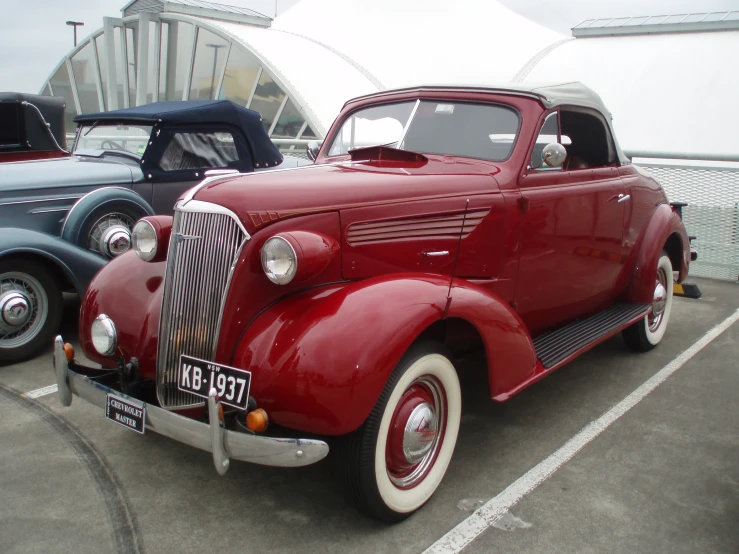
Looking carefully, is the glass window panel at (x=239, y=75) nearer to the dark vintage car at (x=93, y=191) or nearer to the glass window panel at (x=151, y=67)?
the glass window panel at (x=151, y=67)

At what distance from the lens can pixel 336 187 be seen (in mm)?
2812

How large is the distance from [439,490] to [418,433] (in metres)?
0.45

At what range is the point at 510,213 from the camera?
3.33 meters

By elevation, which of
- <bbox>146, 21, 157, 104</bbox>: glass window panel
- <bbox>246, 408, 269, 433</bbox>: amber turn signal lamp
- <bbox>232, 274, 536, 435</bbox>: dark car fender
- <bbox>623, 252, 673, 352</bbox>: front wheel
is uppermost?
<bbox>146, 21, 157, 104</bbox>: glass window panel

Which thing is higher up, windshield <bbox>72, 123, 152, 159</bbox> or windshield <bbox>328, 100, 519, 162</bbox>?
windshield <bbox>328, 100, 519, 162</bbox>

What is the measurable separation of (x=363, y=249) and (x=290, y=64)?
1890cm

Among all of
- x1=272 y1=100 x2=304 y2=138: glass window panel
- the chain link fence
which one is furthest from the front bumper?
x1=272 y1=100 x2=304 y2=138: glass window panel

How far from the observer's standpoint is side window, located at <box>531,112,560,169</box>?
360 centimetres

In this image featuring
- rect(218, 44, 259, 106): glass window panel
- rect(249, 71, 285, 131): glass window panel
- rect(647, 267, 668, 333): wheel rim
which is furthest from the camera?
Result: rect(218, 44, 259, 106): glass window panel

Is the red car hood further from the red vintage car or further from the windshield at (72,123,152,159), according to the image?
the windshield at (72,123,152,159)

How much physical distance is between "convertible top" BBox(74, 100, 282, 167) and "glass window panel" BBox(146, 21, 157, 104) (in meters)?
18.2

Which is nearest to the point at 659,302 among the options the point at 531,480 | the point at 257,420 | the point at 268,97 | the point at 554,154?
the point at 554,154

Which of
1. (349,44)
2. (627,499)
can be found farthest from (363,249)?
(349,44)

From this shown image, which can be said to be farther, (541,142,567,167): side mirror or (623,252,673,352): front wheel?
(623,252,673,352): front wheel
